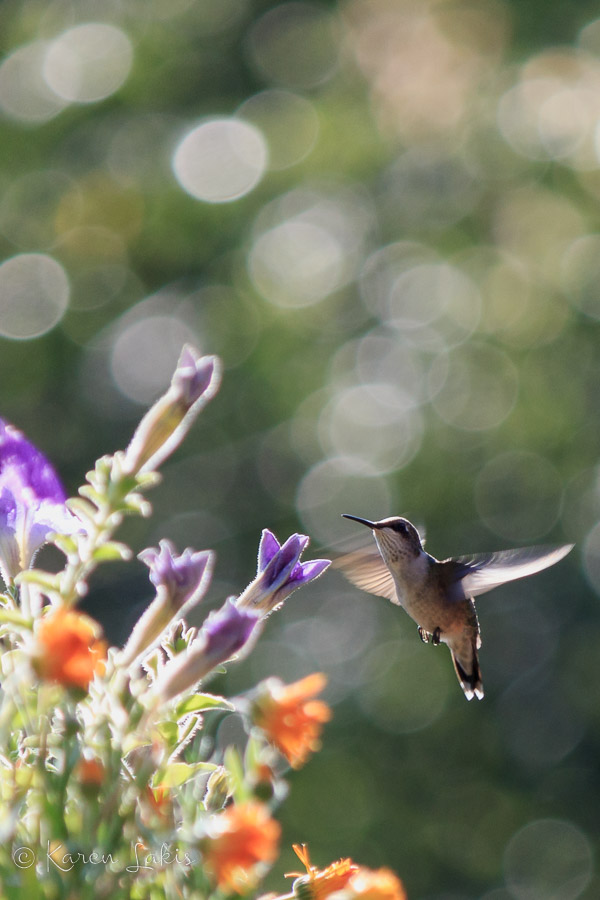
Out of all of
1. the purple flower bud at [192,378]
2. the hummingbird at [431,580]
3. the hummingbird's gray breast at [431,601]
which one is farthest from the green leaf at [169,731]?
the hummingbird's gray breast at [431,601]

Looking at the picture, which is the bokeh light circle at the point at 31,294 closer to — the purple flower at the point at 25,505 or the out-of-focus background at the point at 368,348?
the out-of-focus background at the point at 368,348

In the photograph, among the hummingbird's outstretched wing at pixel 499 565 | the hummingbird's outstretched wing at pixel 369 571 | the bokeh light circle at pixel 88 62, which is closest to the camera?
the hummingbird's outstretched wing at pixel 499 565

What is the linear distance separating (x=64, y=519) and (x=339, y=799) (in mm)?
6460

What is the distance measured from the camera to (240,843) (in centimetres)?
108

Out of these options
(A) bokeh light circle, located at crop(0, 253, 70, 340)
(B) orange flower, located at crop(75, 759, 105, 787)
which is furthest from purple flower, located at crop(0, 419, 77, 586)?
(A) bokeh light circle, located at crop(0, 253, 70, 340)

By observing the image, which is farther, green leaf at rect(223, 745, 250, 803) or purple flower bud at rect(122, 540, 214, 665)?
purple flower bud at rect(122, 540, 214, 665)

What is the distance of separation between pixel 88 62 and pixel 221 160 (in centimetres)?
113

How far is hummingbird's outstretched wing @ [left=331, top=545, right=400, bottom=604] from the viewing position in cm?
311

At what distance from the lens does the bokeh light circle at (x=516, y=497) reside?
25.6 feet

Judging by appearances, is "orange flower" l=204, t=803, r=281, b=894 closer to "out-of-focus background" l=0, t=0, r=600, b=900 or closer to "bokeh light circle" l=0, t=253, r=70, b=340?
"out-of-focus background" l=0, t=0, r=600, b=900

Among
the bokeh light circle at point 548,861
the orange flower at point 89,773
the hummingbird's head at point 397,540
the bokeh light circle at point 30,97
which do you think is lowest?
the bokeh light circle at point 548,861

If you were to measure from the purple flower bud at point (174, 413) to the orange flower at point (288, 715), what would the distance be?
0.32 metres

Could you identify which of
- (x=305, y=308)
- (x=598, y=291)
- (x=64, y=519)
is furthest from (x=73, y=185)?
(x=64, y=519)

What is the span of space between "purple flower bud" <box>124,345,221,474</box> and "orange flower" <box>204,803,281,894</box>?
1.49ft
